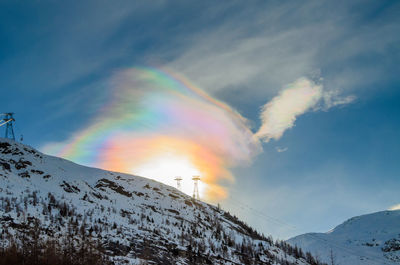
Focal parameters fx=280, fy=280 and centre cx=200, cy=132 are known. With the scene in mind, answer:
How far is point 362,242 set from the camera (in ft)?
452

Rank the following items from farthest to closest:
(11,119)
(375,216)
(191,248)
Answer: (375,216), (11,119), (191,248)

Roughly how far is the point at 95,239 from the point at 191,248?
35.0 ft

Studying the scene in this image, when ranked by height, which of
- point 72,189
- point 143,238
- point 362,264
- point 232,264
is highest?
point 72,189

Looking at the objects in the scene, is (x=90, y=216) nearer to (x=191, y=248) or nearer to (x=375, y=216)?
(x=191, y=248)

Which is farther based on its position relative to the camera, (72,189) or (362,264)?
(362,264)

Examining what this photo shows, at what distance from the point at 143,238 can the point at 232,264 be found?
937 cm

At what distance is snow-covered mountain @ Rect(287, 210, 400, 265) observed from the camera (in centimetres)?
10819

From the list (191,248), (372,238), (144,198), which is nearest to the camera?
(191,248)

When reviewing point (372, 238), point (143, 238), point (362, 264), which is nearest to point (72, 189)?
point (143, 238)

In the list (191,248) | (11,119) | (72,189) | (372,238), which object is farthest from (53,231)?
(372,238)

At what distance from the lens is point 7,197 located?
21.5 m

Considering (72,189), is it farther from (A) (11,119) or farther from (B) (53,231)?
(A) (11,119)

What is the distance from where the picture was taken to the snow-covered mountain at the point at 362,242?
10819 centimetres

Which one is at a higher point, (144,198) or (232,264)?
(144,198)
